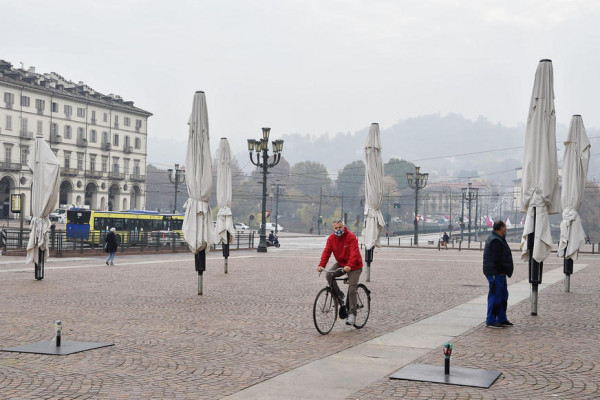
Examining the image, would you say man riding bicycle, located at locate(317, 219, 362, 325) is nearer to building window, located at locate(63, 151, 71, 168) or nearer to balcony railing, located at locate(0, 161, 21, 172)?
balcony railing, located at locate(0, 161, 21, 172)

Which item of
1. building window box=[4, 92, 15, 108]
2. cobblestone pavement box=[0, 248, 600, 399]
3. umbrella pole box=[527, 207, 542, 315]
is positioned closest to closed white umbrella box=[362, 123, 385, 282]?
cobblestone pavement box=[0, 248, 600, 399]

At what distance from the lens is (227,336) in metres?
10.3

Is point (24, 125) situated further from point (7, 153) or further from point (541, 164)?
point (541, 164)

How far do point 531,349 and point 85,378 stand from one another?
234 inches

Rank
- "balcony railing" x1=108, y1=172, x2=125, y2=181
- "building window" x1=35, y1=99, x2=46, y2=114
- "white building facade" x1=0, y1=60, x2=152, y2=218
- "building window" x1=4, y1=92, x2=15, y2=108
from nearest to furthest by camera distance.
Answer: "building window" x1=4, y1=92, x2=15, y2=108 → "white building facade" x1=0, y1=60, x2=152, y2=218 → "building window" x1=35, y1=99, x2=46, y2=114 → "balcony railing" x1=108, y1=172, x2=125, y2=181

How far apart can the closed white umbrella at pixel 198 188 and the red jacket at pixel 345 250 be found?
5.37 meters

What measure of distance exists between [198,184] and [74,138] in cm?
8066

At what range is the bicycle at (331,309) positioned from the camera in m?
10.6

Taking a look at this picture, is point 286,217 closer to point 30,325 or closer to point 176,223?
point 176,223

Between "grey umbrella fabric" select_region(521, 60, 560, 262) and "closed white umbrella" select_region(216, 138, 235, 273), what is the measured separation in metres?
13.2

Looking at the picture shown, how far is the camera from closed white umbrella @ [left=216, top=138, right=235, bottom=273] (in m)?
24.6

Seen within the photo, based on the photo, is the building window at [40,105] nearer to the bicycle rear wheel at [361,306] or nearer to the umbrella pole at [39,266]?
the umbrella pole at [39,266]

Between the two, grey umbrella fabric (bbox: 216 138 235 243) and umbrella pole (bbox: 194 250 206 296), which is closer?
umbrella pole (bbox: 194 250 206 296)

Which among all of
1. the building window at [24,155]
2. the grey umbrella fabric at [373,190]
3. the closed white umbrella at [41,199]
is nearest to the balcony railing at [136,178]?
the building window at [24,155]
